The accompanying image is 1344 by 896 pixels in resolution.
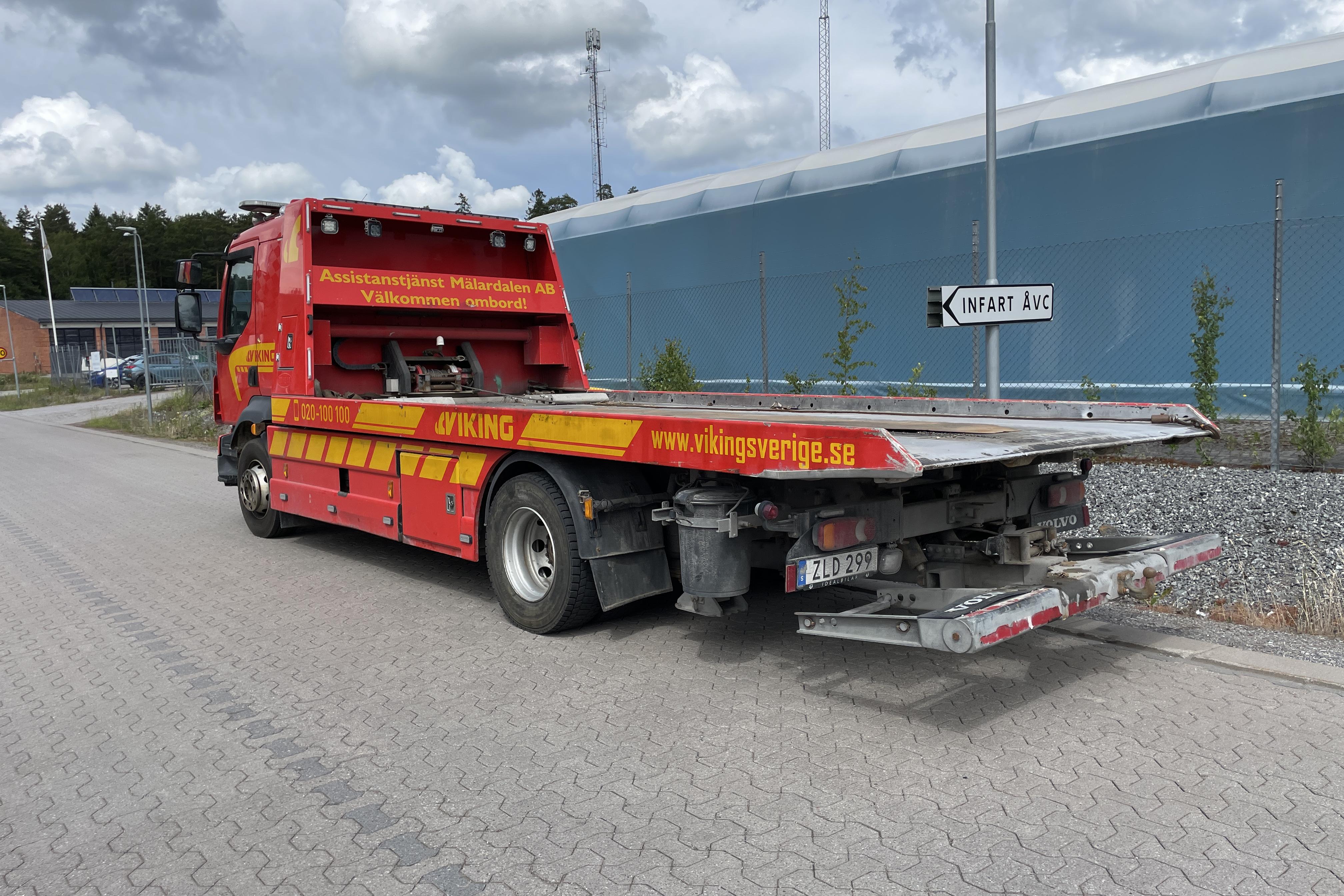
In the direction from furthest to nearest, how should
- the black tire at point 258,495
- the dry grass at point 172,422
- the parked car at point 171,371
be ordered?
the parked car at point 171,371
the dry grass at point 172,422
the black tire at point 258,495

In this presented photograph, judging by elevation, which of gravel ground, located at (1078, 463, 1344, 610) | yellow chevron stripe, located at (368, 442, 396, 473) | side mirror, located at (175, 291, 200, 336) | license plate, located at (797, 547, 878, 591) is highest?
side mirror, located at (175, 291, 200, 336)

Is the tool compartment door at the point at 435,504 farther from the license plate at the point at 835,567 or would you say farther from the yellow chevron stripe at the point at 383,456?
the license plate at the point at 835,567

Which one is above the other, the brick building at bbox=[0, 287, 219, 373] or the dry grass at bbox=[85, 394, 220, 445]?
the brick building at bbox=[0, 287, 219, 373]

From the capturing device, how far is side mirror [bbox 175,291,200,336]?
30.3 feet

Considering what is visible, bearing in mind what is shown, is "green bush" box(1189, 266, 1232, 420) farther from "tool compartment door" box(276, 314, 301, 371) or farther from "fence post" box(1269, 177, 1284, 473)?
"tool compartment door" box(276, 314, 301, 371)

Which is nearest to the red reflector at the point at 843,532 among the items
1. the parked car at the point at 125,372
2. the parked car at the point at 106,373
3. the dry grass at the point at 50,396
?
the dry grass at the point at 50,396

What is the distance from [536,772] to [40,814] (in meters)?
1.80

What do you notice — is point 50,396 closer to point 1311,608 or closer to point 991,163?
point 991,163

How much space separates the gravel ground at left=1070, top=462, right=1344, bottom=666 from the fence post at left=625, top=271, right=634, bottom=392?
8.12 meters

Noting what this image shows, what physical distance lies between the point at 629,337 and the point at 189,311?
22.9 ft

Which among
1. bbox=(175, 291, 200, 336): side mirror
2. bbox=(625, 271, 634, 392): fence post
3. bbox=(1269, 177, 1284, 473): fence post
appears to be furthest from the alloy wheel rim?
bbox=(625, 271, 634, 392): fence post

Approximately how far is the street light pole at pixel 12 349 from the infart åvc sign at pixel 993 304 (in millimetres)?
42913

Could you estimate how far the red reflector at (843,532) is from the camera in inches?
171

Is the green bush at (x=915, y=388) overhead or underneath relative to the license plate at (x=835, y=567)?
overhead
